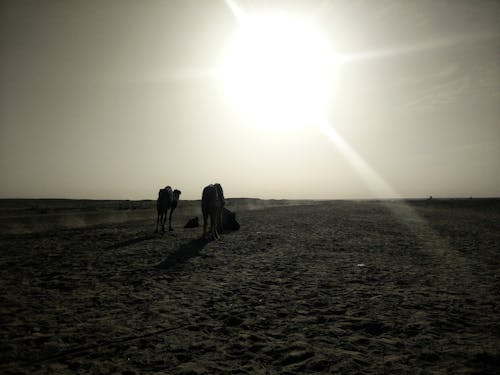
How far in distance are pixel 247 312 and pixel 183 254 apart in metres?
6.39

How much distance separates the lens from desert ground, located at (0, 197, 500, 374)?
435 cm

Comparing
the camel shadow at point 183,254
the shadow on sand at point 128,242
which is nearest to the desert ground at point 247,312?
the camel shadow at point 183,254

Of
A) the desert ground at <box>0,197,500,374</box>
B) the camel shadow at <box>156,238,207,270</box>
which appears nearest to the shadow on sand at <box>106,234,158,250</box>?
the desert ground at <box>0,197,500,374</box>

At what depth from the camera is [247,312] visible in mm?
6316

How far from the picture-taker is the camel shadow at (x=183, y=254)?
34.4ft

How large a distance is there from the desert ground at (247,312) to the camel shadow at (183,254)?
0.33ft

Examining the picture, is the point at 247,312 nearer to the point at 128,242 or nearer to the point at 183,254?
the point at 183,254

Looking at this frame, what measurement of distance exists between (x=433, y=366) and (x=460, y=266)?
770cm

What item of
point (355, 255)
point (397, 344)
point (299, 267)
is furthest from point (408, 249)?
point (397, 344)

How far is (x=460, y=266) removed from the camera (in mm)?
10383

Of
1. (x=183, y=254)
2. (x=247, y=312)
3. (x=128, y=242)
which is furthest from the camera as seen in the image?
(x=128, y=242)

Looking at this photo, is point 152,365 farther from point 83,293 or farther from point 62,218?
point 62,218

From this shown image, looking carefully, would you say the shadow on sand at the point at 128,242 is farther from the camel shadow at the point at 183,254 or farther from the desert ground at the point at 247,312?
the camel shadow at the point at 183,254

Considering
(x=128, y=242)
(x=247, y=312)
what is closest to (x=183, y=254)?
(x=128, y=242)
